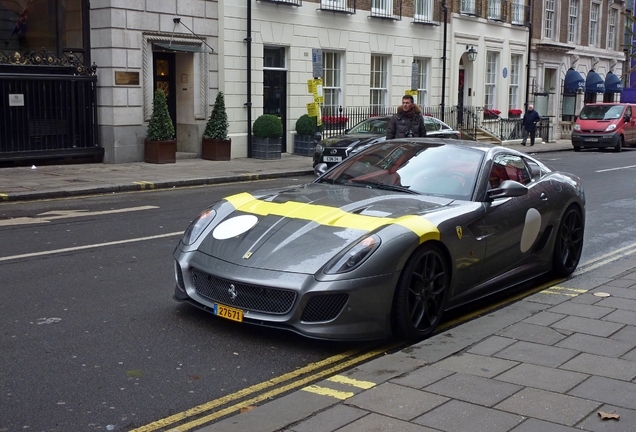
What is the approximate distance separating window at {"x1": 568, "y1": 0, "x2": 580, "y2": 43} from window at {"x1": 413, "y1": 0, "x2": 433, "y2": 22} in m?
15.2

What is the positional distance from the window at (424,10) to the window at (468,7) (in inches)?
98.9

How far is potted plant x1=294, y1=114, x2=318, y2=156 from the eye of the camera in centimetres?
2340

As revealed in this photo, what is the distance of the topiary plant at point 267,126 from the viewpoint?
71.3 feet

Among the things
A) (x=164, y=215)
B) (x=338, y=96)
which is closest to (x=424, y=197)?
(x=164, y=215)

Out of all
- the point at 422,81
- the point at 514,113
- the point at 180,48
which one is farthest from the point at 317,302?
the point at 514,113

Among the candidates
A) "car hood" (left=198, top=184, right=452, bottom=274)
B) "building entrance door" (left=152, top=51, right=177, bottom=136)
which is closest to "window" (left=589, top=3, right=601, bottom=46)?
"building entrance door" (left=152, top=51, right=177, bottom=136)

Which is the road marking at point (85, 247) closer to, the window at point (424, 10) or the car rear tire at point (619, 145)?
the window at point (424, 10)

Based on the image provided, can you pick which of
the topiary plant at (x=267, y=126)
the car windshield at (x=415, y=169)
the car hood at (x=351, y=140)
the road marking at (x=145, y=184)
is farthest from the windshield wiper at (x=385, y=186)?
the topiary plant at (x=267, y=126)

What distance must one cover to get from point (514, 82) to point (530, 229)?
3149cm

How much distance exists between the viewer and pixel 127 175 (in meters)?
16.9

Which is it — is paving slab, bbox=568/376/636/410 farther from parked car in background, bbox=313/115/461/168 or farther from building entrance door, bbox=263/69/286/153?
building entrance door, bbox=263/69/286/153

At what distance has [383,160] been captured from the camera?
7.04 meters

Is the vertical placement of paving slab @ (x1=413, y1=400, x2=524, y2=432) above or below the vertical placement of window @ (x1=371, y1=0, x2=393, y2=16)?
below

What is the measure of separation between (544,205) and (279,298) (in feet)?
10.4
